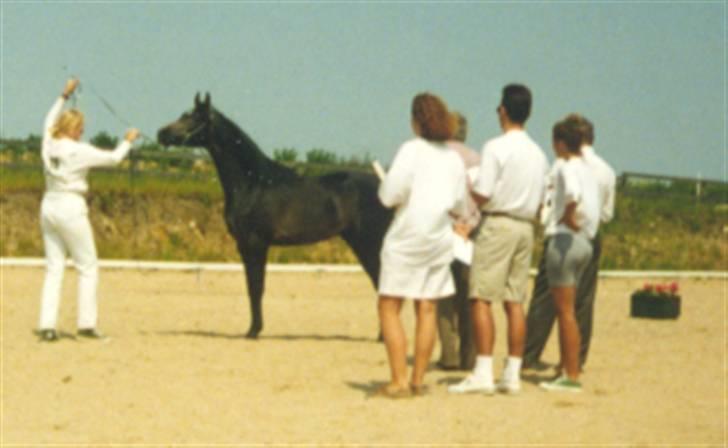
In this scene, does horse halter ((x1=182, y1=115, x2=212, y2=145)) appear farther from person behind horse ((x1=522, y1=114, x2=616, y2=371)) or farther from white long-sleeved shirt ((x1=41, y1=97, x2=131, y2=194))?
person behind horse ((x1=522, y1=114, x2=616, y2=371))

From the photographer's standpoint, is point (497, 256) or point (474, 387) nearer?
point (497, 256)

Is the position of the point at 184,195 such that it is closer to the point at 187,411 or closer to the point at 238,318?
the point at 238,318

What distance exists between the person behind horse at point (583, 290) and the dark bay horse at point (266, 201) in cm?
292

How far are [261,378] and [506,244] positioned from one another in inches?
87.7

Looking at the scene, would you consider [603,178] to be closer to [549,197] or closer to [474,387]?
[549,197]

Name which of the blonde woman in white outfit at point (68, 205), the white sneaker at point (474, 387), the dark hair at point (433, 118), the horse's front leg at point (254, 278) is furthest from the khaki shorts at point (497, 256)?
the horse's front leg at point (254, 278)

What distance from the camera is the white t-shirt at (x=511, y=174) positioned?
36.3 feet

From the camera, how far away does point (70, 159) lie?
14148 millimetres

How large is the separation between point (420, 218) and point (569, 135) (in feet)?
4.31

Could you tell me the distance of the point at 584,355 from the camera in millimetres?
12852

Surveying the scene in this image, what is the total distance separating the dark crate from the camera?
63.0 feet

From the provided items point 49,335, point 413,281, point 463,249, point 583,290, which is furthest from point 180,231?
point 413,281

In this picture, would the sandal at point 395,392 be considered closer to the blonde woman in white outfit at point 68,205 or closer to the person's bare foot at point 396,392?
the person's bare foot at point 396,392

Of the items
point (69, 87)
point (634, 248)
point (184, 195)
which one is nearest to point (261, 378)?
point (69, 87)
